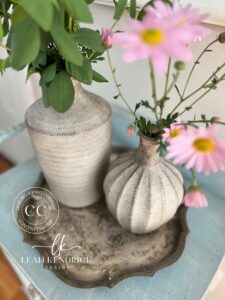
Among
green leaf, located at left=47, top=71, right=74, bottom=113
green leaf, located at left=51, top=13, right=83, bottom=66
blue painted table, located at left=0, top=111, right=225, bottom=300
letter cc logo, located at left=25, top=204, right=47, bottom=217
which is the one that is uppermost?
green leaf, located at left=51, top=13, right=83, bottom=66

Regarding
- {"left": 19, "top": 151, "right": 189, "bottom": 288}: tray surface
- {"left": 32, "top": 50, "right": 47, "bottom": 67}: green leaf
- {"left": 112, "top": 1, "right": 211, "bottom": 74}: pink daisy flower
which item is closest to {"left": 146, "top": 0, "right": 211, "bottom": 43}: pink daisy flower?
{"left": 112, "top": 1, "right": 211, "bottom": 74}: pink daisy flower

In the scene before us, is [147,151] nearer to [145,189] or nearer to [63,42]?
[145,189]

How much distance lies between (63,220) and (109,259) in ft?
0.51

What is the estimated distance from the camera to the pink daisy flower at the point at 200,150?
0.99 ft

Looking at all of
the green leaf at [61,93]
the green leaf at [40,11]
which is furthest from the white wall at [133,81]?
the green leaf at [40,11]

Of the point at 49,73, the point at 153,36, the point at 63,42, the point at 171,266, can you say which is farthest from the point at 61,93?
the point at 171,266

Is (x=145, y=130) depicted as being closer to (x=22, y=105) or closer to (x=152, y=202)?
(x=152, y=202)

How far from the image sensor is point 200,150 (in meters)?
0.31

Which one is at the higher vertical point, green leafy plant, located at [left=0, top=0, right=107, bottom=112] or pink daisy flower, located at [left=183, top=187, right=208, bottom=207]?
green leafy plant, located at [left=0, top=0, right=107, bottom=112]

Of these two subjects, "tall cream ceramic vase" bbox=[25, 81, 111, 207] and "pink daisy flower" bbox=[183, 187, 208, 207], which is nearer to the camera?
"pink daisy flower" bbox=[183, 187, 208, 207]

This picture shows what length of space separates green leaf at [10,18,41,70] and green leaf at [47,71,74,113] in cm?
13

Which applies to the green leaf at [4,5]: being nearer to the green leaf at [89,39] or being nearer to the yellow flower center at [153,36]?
the green leaf at [89,39]

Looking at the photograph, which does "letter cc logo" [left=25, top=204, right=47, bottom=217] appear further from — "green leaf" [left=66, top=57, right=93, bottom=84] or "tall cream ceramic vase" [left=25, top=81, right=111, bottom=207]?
"green leaf" [left=66, top=57, right=93, bottom=84]

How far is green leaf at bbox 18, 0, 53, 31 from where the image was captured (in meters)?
0.27
